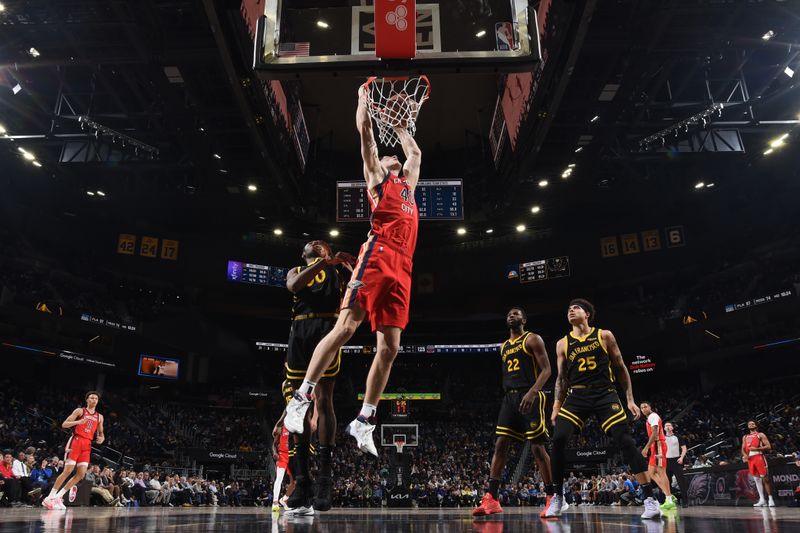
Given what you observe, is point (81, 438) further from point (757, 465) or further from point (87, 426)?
point (757, 465)

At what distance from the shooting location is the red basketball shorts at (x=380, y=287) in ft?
13.6

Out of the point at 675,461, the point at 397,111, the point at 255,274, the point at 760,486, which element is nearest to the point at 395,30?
the point at 397,111

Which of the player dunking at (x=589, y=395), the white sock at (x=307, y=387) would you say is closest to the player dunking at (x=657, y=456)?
the player dunking at (x=589, y=395)

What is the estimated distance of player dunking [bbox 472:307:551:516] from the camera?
6526 millimetres

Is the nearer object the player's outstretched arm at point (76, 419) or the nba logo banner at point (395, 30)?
the nba logo banner at point (395, 30)

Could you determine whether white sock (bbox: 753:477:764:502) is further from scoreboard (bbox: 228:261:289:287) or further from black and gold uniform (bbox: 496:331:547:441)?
scoreboard (bbox: 228:261:289:287)

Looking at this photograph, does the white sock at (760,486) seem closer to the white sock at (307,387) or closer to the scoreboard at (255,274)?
the white sock at (307,387)

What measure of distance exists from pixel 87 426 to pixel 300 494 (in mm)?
6680

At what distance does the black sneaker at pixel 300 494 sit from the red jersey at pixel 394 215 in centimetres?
227

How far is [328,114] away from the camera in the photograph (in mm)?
20781

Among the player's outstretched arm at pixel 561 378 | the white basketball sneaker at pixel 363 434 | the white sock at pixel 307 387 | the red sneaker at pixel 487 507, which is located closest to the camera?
the white sock at pixel 307 387

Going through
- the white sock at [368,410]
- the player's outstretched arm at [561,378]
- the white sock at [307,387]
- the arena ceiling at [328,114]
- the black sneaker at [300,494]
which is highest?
the arena ceiling at [328,114]

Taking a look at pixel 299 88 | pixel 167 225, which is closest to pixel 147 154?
pixel 299 88

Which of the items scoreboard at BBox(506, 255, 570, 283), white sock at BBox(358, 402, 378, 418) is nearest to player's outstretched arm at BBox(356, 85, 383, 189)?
white sock at BBox(358, 402, 378, 418)
